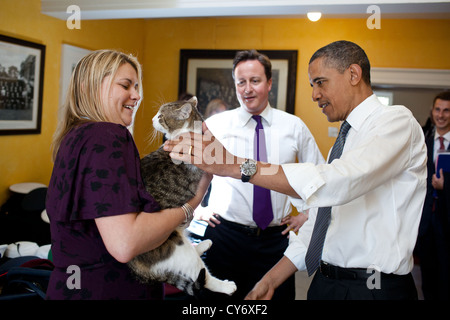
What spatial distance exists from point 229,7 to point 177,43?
2.16 m

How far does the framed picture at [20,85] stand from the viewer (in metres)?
3.00

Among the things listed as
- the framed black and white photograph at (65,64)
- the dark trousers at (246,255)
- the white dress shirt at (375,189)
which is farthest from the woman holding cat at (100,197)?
the framed black and white photograph at (65,64)

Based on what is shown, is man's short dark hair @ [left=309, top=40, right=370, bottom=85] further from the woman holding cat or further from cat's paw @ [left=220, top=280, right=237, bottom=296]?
cat's paw @ [left=220, top=280, right=237, bottom=296]

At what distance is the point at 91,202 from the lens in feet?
3.15

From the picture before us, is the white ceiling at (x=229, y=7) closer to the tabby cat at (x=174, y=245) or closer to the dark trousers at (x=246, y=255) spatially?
the dark trousers at (x=246, y=255)

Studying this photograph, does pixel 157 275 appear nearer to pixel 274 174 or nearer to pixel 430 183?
pixel 274 174

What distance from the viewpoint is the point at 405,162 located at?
1195mm

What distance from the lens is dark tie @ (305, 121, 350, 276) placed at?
4.42ft

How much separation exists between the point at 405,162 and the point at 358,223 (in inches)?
9.9

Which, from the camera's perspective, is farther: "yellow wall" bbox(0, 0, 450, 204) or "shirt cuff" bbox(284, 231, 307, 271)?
"yellow wall" bbox(0, 0, 450, 204)

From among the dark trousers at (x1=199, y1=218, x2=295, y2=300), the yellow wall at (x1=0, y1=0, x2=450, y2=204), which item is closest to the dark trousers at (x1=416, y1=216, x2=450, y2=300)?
the yellow wall at (x1=0, y1=0, x2=450, y2=204)

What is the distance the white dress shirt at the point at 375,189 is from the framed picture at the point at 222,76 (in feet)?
11.7

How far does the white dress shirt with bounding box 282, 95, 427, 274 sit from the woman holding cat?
44cm
